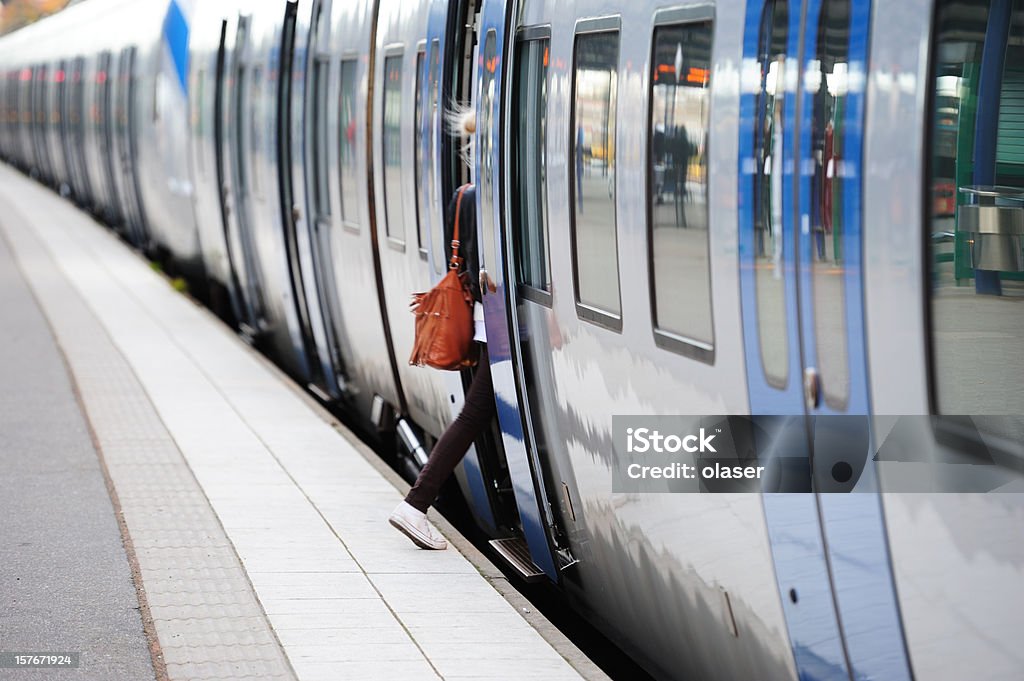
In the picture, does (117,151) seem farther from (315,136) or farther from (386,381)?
(386,381)

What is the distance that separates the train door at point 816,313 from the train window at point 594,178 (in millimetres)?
1003

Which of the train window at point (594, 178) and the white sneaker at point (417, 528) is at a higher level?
the train window at point (594, 178)

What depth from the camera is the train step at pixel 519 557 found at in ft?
20.5

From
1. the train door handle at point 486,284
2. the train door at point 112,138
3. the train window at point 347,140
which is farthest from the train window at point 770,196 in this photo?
the train door at point 112,138

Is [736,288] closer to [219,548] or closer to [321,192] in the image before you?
[219,548]

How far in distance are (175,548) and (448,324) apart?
58.3 inches

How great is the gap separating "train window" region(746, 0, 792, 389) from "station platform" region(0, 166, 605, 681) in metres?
1.55

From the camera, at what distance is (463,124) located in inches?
250

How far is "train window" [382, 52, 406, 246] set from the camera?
26.0 feet

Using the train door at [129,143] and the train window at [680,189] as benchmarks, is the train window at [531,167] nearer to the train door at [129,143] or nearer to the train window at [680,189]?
the train window at [680,189]

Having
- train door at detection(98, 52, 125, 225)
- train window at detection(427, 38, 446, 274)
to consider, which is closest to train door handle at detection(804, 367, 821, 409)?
train window at detection(427, 38, 446, 274)

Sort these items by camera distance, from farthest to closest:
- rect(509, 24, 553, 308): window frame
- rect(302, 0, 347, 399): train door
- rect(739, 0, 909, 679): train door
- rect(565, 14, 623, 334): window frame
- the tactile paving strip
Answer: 1. rect(302, 0, 347, 399): train door
2. rect(509, 24, 553, 308): window frame
3. the tactile paving strip
4. rect(565, 14, 623, 334): window frame
5. rect(739, 0, 909, 679): train door

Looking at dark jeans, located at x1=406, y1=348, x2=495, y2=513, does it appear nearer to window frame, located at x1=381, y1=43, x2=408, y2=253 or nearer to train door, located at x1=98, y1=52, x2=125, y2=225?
window frame, located at x1=381, y1=43, x2=408, y2=253

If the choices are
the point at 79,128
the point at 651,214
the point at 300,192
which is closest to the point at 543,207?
the point at 651,214
